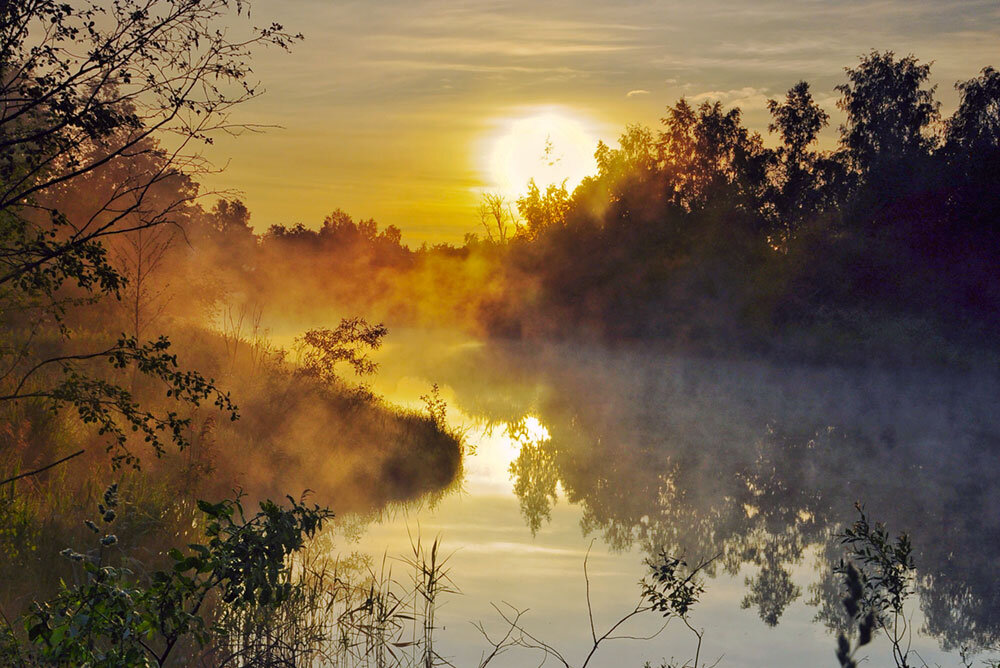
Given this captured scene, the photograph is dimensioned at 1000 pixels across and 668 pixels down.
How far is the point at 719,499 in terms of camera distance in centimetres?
2019

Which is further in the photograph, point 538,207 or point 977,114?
point 538,207

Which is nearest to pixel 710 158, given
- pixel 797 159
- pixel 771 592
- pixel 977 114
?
pixel 797 159

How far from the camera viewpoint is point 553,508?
18516 mm

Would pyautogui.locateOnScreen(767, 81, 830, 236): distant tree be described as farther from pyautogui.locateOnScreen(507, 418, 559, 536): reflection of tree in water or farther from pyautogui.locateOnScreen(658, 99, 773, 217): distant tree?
pyautogui.locateOnScreen(507, 418, 559, 536): reflection of tree in water

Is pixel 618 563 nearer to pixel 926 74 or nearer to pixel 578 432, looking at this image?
pixel 578 432

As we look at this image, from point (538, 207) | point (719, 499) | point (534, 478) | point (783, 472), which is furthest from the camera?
point (538, 207)

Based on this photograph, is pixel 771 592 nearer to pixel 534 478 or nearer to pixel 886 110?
pixel 534 478

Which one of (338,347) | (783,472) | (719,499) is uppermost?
(338,347)

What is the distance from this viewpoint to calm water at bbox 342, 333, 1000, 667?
11445mm

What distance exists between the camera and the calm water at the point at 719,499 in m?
11.4

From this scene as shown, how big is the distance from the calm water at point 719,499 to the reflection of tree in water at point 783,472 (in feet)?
0.23

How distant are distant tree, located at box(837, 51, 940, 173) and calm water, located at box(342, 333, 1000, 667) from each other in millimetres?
10689

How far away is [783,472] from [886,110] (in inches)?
983

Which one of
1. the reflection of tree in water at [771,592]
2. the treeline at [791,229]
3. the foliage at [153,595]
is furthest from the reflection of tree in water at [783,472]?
the foliage at [153,595]
